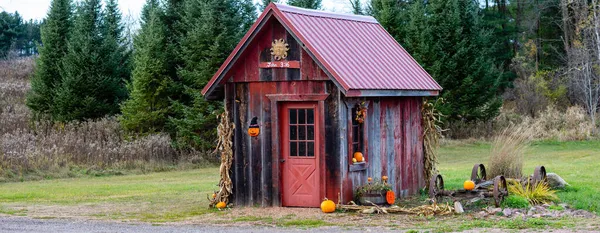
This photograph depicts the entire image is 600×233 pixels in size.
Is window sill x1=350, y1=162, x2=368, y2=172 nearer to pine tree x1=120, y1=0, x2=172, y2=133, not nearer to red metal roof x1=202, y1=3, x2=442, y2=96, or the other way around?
red metal roof x1=202, y1=3, x2=442, y2=96

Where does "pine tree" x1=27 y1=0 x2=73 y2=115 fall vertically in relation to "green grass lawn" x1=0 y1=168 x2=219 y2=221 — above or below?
A: above

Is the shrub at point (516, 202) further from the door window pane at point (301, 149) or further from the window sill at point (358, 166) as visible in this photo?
the door window pane at point (301, 149)

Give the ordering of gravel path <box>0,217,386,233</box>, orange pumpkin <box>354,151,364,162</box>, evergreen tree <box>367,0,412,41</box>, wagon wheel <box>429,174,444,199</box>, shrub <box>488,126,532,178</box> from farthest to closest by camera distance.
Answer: evergreen tree <box>367,0,412,41</box>, shrub <box>488,126,532,178</box>, orange pumpkin <box>354,151,364,162</box>, wagon wheel <box>429,174,444,199</box>, gravel path <box>0,217,386,233</box>

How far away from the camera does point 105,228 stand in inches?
493

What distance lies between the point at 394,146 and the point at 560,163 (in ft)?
33.7

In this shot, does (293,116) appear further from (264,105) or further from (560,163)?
(560,163)

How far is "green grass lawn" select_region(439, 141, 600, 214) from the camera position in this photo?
1504cm

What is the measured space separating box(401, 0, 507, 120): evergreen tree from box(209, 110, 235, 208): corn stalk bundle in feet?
63.2

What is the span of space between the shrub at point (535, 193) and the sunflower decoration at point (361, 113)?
2.96m

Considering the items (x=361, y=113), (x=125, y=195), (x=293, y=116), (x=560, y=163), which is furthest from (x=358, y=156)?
(x=560, y=163)

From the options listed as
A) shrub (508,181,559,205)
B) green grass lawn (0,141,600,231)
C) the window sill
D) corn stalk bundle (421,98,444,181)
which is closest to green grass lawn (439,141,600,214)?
green grass lawn (0,141,600,231)

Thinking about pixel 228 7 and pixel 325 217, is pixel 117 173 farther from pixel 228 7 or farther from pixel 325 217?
pixel 325 217

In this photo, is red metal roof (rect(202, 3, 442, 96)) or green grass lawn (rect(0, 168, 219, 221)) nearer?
red metal roof (rect(202, 3, 442, 96))

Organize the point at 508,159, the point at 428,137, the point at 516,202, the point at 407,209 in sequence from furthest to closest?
1. the point at 428,137
2. the point at 508,159
3. the point at 516,202
4. the point at 407,209
